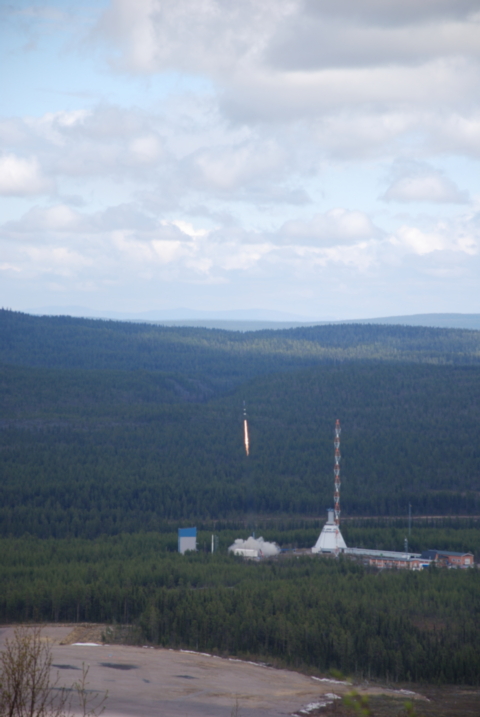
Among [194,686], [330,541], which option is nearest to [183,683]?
[194,686]

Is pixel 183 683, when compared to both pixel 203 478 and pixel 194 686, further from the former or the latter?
pixel 203 478

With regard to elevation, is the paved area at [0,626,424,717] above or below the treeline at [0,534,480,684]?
above

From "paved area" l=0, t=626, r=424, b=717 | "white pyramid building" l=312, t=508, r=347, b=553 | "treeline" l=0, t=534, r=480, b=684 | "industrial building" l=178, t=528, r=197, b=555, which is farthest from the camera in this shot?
"white pyramid building" l=312, t=508, r=347, b=553

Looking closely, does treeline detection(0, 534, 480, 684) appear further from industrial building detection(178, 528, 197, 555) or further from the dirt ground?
the dirt ground

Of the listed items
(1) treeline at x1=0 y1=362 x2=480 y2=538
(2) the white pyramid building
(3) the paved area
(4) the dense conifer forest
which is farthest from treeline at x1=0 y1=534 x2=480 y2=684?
(1) treeline at x1=0 y1=362 x2=480 y2=538

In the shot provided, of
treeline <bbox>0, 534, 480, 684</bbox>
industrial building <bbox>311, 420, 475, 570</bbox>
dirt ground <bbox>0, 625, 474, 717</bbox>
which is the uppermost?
dirt ground <bbox>0, 625, 474, 717</bbox>

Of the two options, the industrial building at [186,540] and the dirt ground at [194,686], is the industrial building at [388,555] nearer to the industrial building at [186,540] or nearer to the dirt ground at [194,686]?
the industrial building at [186,540]

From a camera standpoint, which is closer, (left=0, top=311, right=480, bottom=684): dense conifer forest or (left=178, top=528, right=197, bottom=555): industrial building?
(left=0, top=311, right=480, bottom=684): dense conifer forest

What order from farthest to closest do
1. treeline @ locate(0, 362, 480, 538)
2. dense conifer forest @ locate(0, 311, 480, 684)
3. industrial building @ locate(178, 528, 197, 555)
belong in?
treeline @ locate(0, 362, 480, 538) < industrial building @ locate(178, 528, 197, 555) < dense conifer forest @ locate(0, 311, 480, 684)
